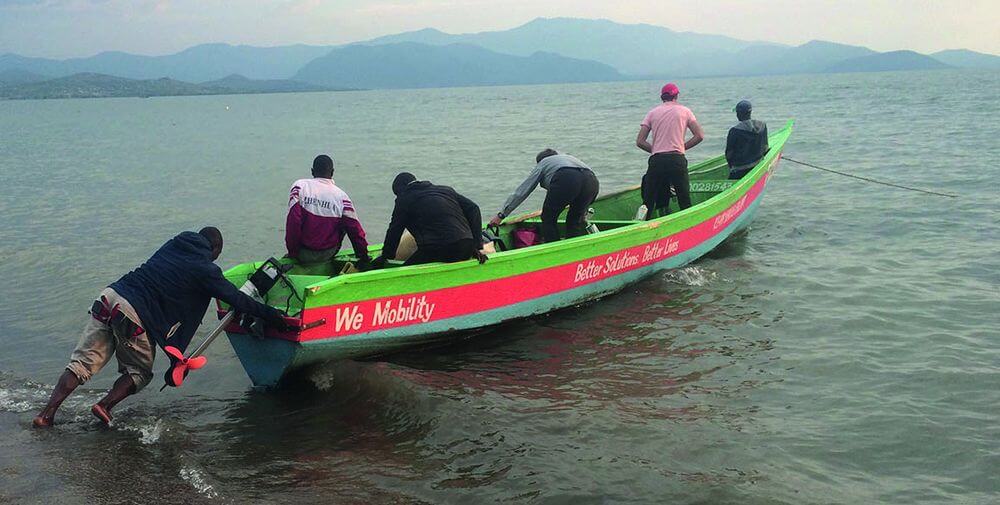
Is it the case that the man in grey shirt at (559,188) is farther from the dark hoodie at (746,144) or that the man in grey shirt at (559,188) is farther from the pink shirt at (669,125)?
the dark hoodie at (746,144)

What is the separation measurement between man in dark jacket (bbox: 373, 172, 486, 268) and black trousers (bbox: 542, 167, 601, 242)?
68.9 inches

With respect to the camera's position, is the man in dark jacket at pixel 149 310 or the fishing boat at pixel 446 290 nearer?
the man in dark jacket at pixel 149 310

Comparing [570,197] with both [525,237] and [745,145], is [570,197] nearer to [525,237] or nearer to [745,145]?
[525,237]

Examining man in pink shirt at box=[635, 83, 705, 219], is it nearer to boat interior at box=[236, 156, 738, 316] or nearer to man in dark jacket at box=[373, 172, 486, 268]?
boat interior at box=[236, 156, 738, 316]

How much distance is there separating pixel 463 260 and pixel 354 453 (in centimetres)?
234

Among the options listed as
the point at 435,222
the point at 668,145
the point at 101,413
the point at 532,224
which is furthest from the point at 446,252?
the point at 668,145

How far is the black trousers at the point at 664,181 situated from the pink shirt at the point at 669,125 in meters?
0.11

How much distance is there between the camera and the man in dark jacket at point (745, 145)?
13016mm

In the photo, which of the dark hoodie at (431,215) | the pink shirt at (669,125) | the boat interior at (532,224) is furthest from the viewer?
the pink shirt at (669,125)

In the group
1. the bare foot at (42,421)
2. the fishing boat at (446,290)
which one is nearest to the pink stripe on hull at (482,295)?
the fishing boat at (446,290)

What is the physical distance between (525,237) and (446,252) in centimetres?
254

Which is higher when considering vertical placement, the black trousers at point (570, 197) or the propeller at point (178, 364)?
the black trousers at point (570, 197)

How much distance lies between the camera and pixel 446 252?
7.73m

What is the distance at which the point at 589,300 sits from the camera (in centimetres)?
Result: 980
